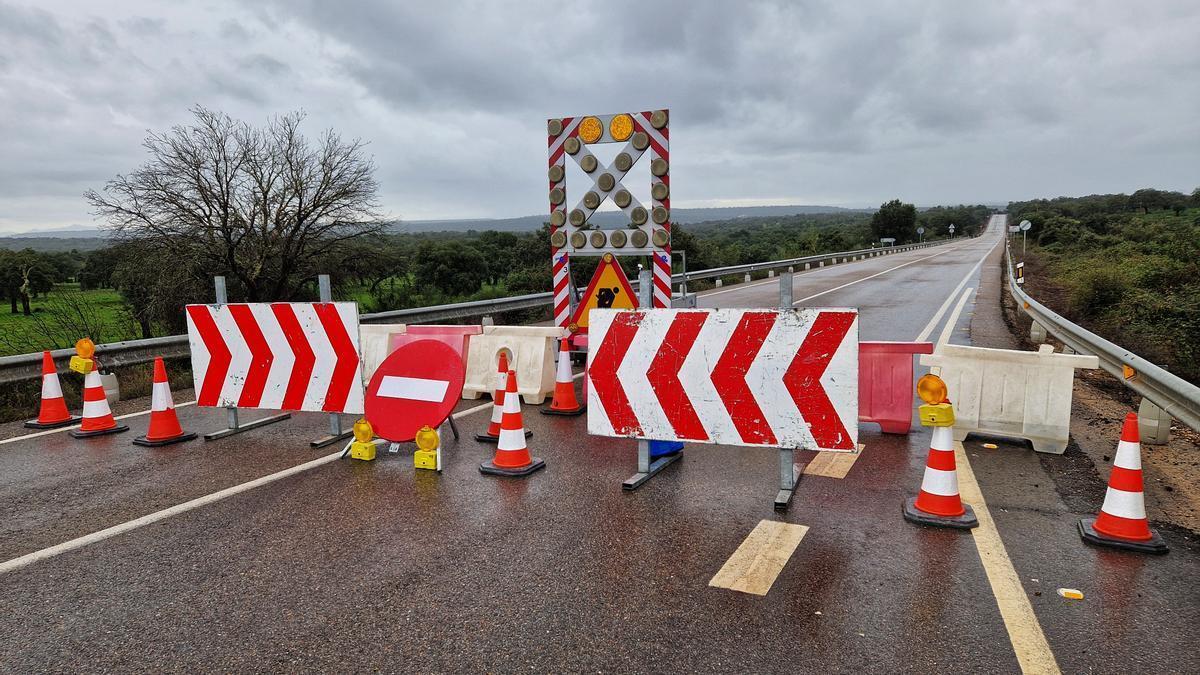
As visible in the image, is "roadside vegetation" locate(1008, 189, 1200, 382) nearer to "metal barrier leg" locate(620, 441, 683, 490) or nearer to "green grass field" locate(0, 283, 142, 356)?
"metal barrier leg" locate(620, 441, 683, 490)

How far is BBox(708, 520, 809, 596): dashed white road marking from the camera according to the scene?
3629 mm

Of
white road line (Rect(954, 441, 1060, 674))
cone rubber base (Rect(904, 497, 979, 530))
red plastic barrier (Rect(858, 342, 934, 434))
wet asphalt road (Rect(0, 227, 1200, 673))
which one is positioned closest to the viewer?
white road line (Rect(954, 441, 1060, 674))

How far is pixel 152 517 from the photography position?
4.70m

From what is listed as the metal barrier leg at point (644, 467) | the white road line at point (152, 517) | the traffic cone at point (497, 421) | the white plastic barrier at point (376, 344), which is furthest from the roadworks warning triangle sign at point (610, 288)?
the white road line at point (152, 517)

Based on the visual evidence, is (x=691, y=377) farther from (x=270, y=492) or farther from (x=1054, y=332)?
(x=1054, y=332)

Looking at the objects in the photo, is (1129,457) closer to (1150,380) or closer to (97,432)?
(1150,380)

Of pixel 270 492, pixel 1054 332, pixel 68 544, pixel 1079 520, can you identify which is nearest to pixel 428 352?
pixel 270 492

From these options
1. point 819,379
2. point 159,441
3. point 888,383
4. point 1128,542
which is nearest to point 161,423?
point 159,441

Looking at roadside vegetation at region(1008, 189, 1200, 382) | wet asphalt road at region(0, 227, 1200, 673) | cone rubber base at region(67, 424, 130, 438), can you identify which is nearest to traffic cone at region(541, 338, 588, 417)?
wet asphalt road at region(0, 227, 1200, 673)

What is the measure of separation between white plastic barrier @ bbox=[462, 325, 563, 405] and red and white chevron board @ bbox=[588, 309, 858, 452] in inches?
116

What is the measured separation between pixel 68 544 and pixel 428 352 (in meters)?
2.80

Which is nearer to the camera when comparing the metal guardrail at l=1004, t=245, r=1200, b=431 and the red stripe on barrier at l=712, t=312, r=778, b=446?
the metal guardrail at l=1004, t=245, r=1200, b=431

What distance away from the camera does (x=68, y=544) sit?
4.28 metres

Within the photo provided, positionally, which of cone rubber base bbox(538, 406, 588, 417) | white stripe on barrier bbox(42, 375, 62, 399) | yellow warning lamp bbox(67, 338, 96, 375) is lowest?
cone rubber base bbox(538, 406, 588, 417)
